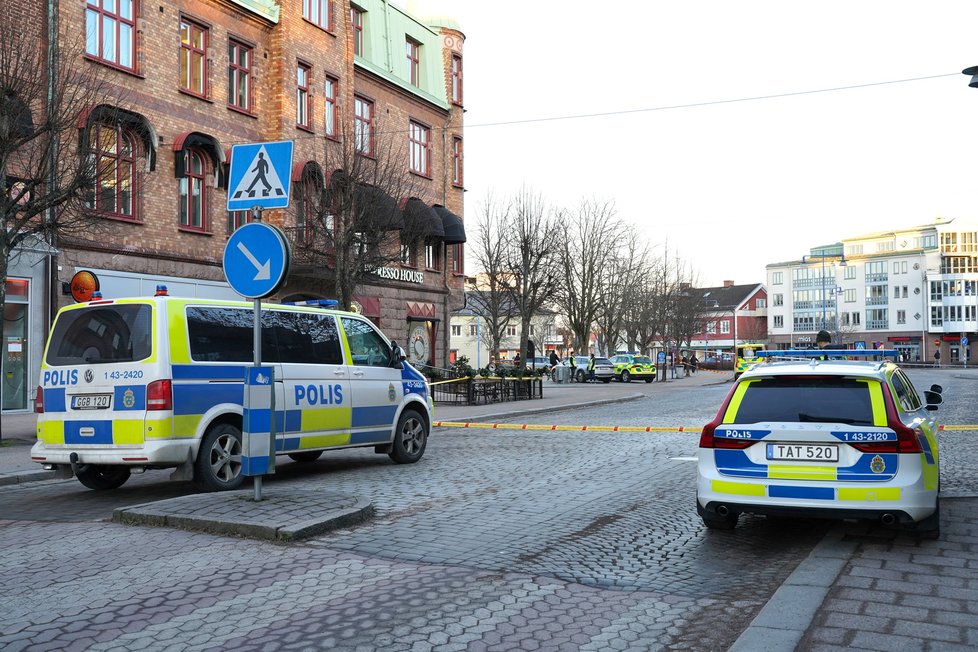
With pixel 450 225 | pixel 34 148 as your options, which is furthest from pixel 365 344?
pixel 450 225

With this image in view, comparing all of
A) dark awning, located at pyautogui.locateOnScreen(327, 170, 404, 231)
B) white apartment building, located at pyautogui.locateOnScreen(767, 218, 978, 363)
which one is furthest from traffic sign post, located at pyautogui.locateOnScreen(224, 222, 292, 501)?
white apartment building, located at pyautogui.locateOnScreen(767, 218, 978, 363)

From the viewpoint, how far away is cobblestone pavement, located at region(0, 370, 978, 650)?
4.68 metres

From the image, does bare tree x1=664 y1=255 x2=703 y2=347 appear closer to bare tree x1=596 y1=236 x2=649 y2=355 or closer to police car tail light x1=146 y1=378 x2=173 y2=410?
bare tree x1=596 y1=236 x2=649 y2=355

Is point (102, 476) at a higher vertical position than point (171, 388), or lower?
lower

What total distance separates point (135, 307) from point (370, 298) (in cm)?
2294

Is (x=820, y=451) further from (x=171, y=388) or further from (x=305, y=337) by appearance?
(x=305, y=337)

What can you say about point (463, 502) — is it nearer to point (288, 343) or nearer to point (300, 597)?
point (288, 343)

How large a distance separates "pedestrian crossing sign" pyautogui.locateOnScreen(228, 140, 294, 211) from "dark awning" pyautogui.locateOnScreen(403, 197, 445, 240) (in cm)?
1930

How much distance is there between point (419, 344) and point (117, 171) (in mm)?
16039

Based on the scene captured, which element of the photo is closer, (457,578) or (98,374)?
(457,578)

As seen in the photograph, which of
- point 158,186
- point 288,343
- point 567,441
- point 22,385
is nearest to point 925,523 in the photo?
point 288,343

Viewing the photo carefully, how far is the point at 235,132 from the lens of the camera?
2627cm

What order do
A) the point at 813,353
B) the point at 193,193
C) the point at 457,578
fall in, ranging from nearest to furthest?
the point at 457,578
the point at 813,353
the point at 193,193

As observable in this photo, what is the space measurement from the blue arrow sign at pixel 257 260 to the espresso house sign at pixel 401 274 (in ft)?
75.1
